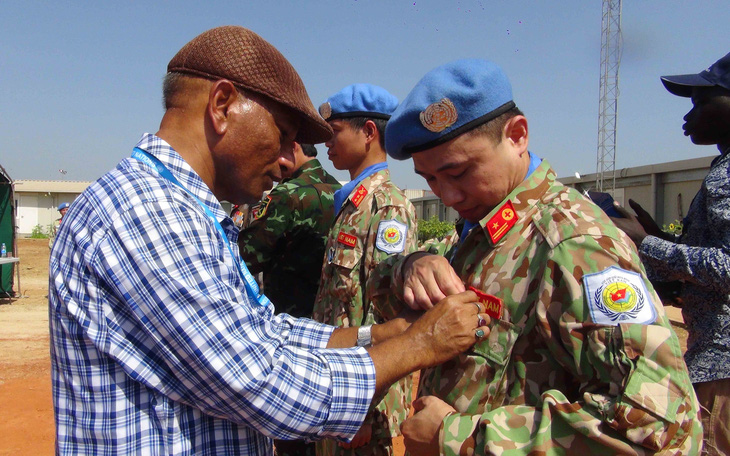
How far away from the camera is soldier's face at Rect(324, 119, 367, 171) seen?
393cm

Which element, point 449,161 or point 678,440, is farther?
point 449,161

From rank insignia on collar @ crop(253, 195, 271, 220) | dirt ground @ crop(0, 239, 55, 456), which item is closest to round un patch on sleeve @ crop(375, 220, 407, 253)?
rank insignia on collar @ crop(253, 195, 271, 220)

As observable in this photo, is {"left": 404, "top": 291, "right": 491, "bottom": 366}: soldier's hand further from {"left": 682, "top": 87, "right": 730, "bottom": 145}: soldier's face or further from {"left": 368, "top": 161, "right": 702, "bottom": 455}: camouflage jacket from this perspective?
{"left": 682, "top": 87, "right": 730, "bottom": 145}: soldier's face

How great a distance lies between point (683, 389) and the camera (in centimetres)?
138

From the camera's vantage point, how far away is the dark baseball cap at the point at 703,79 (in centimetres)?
306

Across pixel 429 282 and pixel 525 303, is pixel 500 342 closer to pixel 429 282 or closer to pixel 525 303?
pixel 525 303

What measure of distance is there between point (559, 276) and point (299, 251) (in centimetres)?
268

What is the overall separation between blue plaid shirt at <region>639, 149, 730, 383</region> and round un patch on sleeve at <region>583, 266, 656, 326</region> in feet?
5.48

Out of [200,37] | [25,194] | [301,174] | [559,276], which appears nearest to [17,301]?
[301,174]

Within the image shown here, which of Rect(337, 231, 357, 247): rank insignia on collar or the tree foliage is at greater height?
the tree foliage

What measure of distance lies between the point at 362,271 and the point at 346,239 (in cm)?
22

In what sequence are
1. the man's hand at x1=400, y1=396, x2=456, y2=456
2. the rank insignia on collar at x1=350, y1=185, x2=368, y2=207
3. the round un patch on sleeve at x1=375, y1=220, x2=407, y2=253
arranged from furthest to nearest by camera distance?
the rank insignia on collar at x1=350, y1=185, x2=368, y2=207
the round un patch on sleeve at x1=375, y1=220, x2=407, y2=253
the man's hand at x1=400, y1=396, x2=456, y2=456

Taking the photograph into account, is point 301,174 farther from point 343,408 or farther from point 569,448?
point 569,448

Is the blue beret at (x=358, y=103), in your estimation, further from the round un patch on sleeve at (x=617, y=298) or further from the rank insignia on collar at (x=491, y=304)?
the round un patch on sleeve at (x=617, y=298)
